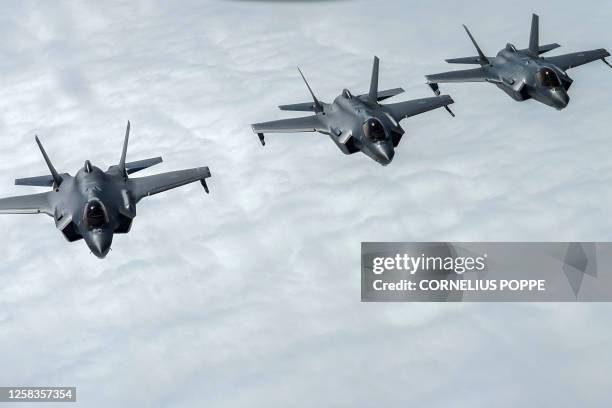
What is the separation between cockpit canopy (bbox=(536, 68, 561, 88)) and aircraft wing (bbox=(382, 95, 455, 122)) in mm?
5702

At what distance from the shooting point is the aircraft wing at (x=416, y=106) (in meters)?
40.9

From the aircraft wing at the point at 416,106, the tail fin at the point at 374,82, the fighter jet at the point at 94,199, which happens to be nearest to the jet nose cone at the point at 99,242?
the fighter jet at the point at 94,199

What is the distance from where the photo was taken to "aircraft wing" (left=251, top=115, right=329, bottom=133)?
41062 millimetres

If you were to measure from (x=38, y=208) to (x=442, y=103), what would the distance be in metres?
24.4

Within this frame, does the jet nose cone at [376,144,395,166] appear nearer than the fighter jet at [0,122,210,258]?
No

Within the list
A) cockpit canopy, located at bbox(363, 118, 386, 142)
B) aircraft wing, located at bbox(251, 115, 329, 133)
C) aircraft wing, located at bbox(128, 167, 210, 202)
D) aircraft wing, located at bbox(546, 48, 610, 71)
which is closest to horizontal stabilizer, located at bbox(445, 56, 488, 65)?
aircraft wing, located at bbox(546, 48, 610, 71)

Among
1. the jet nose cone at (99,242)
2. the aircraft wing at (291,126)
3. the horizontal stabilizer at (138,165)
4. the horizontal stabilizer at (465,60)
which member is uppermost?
the horizontal stabilizer at (465,60)

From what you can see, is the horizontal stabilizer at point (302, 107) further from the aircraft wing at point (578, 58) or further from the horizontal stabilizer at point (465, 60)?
the aircraft wing at point (578, 58)

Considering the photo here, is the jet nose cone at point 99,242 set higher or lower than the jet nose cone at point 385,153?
lower

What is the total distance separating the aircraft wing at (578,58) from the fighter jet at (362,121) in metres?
9.14

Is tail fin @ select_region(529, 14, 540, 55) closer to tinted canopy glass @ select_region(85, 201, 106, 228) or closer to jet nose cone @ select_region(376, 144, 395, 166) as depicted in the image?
jet nose cone @ select_region(376, 144, 395, 166)

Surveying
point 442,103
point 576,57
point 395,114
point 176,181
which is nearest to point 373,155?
point 395,114

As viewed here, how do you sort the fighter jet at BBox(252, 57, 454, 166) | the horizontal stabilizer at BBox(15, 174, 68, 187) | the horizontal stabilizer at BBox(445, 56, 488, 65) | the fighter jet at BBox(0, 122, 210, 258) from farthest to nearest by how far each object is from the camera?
the horizontal stabilizer at BBox(445, 56, 488, 65) < the fighter jet at BBox(252, 57, 454, 166) < the horizontal stabilizer at BBox(15, 174, 68, 187) < the fighter jet at BBox(0, 122, 210, 258)

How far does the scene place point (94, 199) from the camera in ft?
106
